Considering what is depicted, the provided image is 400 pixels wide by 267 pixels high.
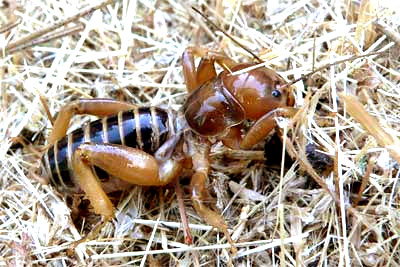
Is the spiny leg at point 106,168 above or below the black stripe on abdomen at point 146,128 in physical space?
below

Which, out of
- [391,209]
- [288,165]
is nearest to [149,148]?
[288,165]

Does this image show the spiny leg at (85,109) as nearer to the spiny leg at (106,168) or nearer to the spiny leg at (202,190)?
the spiny leg at (106,168)

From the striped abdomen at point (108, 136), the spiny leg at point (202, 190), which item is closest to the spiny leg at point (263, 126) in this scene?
the spiny leg at point (202, 190)

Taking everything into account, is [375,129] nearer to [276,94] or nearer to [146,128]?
[276,94]

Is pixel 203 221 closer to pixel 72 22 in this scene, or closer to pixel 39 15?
pixel 72 22

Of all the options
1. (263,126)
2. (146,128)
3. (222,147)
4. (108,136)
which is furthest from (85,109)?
(263,126)

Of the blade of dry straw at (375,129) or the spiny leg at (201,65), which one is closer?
the blade of dry straw at (375,129)

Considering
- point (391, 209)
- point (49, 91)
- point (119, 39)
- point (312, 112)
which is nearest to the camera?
point (391, 209)
